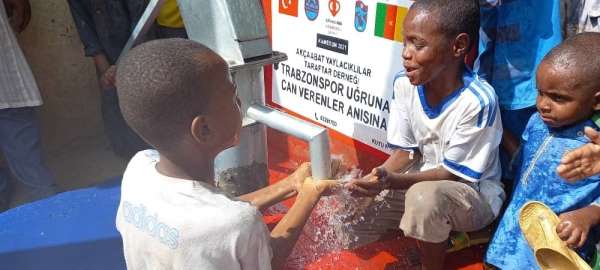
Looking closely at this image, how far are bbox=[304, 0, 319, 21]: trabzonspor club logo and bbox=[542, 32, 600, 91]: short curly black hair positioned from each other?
4.51 ft

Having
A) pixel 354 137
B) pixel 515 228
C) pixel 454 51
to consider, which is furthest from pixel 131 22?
pixel 515 228

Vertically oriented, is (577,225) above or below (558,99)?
below

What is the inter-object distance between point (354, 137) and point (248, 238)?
170cm

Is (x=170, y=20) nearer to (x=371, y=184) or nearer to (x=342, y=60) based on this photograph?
(x=342, y=60)

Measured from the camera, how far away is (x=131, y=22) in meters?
3.66

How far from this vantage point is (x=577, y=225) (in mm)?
1613

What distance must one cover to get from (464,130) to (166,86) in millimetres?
1147

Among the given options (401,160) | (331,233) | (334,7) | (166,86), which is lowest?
(331,233)

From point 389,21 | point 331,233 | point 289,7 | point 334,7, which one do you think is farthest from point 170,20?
point 331,233

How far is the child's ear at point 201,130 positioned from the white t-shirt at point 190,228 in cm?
11

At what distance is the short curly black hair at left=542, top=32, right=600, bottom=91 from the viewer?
1612mm

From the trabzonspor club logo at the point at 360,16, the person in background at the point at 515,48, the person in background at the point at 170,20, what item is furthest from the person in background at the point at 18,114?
the person in background at the point at 515,48

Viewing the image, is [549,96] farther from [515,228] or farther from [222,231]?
[222,231]

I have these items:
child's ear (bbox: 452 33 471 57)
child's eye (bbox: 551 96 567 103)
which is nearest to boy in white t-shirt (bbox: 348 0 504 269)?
child's ear (bbox: 452 33 471 57)
